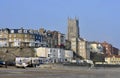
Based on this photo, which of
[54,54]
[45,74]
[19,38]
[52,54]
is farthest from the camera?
[19,38]

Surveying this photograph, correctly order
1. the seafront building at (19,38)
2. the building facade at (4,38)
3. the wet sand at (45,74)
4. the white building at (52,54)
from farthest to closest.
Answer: the building facade at (4,38)
the seafront building at (19,38)
the white building at (52,54)
the wet sand at (45,74)

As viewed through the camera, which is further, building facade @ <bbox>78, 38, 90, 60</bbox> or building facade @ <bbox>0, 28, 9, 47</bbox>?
building facade @ <bbox>78, 38, 90, 60</bbox>

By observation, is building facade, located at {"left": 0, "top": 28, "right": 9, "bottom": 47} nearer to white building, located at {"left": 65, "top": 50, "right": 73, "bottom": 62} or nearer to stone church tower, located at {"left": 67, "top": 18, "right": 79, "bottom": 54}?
white building, located at {"left": 65, "top": 50, "right": 73, "bottom": 62}

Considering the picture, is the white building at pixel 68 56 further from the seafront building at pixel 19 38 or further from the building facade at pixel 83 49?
the building facade at pixel 83 49

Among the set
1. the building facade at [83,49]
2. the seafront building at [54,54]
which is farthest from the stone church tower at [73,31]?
the seafront building at [54,54]

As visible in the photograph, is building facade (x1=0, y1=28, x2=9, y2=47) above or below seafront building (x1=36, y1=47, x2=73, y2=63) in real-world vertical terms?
above

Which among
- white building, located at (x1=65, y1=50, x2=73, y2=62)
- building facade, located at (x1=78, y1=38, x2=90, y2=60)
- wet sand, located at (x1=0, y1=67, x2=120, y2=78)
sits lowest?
wet sand, located at (x1=0, y1=67, x2=120, y2=78)

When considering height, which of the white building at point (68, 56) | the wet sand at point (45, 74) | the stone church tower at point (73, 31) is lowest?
the wet sand at point (45, 74)

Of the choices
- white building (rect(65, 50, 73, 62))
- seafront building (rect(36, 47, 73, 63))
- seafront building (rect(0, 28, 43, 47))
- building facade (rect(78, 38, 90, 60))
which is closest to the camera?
Answer: seafront building (rect(36, 47, 73, 63))

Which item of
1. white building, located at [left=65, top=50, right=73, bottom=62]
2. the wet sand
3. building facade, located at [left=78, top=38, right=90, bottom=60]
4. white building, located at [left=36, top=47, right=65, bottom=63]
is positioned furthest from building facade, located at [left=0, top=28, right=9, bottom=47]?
the wet sand

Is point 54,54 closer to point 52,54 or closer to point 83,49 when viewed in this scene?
point 52,54

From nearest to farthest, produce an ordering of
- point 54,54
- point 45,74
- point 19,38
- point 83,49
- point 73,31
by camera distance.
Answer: point 45,74 < point 54,54 < point 19,38 < point 83,49 < point 73,31

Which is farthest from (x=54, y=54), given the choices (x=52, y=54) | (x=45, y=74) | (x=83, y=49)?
(x=45, y=74)

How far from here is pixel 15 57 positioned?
349 ft
